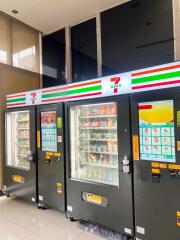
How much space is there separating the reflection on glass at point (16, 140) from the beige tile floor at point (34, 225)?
82 cm

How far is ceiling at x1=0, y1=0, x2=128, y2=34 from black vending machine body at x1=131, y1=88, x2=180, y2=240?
2.42 m

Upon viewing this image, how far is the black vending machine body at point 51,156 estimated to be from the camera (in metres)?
3.00

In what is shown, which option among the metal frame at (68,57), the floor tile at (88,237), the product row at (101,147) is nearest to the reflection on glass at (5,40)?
the metal frame at (68,57)

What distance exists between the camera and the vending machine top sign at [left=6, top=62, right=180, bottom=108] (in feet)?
6.83

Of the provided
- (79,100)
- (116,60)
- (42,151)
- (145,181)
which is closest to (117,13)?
(116,60)

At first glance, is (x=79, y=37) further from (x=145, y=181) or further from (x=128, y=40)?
(x=145, y=181)

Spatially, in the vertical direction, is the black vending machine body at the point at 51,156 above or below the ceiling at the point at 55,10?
below

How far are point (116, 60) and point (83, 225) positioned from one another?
2.88 metres

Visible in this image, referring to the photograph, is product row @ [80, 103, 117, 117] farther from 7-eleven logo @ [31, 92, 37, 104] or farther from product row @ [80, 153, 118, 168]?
7-eleven logo @ [31, 92, 37, 104]

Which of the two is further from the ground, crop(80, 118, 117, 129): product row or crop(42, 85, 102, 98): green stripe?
crop(42, 85, 102, 98): green stripe

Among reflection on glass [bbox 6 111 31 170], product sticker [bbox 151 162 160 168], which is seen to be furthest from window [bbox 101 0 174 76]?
reflection on glass [bbox 6 111 31 170]

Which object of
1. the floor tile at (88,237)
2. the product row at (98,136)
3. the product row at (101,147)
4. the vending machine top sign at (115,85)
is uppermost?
the vending machine top sign at (115,85)

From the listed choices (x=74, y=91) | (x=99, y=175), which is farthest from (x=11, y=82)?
(x=99, y=175)

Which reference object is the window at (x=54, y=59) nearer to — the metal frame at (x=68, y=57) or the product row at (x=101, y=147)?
the metal frame at (x=68, y=57)
